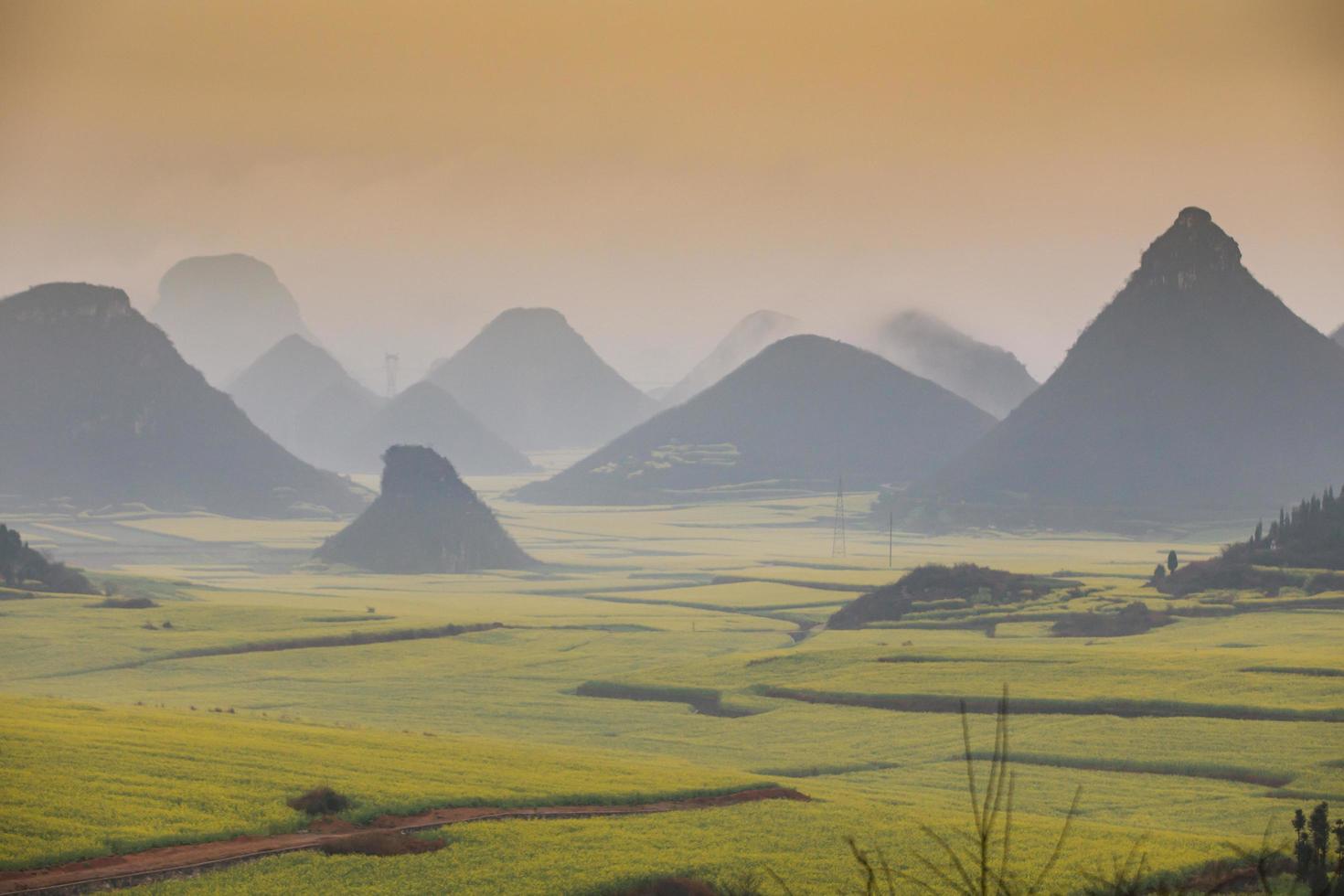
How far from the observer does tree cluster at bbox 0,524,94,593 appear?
355 ft

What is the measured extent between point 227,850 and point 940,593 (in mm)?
75499

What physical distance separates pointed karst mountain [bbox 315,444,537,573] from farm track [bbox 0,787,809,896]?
122917 mm

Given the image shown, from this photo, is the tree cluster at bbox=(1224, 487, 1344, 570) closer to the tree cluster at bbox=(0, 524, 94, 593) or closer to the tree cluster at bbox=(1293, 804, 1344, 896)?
the tree cluster at bbox=(0, 524, 94, 593)

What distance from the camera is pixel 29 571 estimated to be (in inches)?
4318

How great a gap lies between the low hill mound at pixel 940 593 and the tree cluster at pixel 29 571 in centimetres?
4933

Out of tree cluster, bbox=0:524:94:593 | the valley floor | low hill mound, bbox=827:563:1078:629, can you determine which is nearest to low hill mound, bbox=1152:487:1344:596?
the valley floor

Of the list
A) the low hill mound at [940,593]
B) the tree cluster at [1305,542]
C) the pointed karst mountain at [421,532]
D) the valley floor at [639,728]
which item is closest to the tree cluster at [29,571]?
the valley floor at [639,728]

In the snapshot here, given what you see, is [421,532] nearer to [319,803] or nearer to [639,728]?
[639,728]

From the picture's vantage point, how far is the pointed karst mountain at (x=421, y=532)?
16188 cm

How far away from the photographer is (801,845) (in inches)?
1394

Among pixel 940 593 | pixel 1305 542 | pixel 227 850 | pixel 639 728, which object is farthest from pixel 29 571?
pixel 227 850

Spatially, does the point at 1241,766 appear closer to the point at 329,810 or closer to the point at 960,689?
the point at 960,689

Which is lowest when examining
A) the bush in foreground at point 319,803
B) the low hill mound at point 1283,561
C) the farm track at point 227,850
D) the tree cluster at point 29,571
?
the farm track at point 227,850

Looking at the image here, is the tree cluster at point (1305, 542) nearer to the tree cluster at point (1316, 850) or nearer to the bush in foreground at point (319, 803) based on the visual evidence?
the tree cluster at point (1316, 850)
